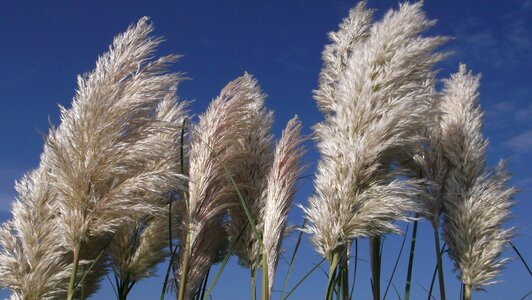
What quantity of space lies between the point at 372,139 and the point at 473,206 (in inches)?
35.2

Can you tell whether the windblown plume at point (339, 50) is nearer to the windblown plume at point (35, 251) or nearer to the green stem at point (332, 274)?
the green stem at point (332, 274)

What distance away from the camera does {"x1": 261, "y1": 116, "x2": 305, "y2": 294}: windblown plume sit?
2947mm

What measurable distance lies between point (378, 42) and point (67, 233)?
5.78 ft

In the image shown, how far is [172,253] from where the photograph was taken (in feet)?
10.6

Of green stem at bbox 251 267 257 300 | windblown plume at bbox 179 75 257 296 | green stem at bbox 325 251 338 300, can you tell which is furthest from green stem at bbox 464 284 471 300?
windblown plume at bbox 179 75 257 296

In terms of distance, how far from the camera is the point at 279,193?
9.85ft

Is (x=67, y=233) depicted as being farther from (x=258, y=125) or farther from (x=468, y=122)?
(x=468, y=122)

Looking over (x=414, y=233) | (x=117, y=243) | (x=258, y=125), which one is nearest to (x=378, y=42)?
(x=258, y=125)

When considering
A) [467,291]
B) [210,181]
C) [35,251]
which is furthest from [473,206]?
[35,251]

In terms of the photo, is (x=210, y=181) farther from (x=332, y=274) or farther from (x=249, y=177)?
(x=332, y=274)

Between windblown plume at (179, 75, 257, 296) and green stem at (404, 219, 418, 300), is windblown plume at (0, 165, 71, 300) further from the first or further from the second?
green stem at (404, 219, 418, 300)

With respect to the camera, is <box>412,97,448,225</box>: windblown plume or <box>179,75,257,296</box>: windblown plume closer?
<box>179,75,257,296</box>: windblown plume

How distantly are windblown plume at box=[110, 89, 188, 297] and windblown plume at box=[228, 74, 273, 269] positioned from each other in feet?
1.07

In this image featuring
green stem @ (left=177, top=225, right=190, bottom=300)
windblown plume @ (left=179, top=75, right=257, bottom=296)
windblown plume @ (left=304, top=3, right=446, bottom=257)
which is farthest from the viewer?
windblown plume @ (left=179, top=75, right=257, bottom=296)
